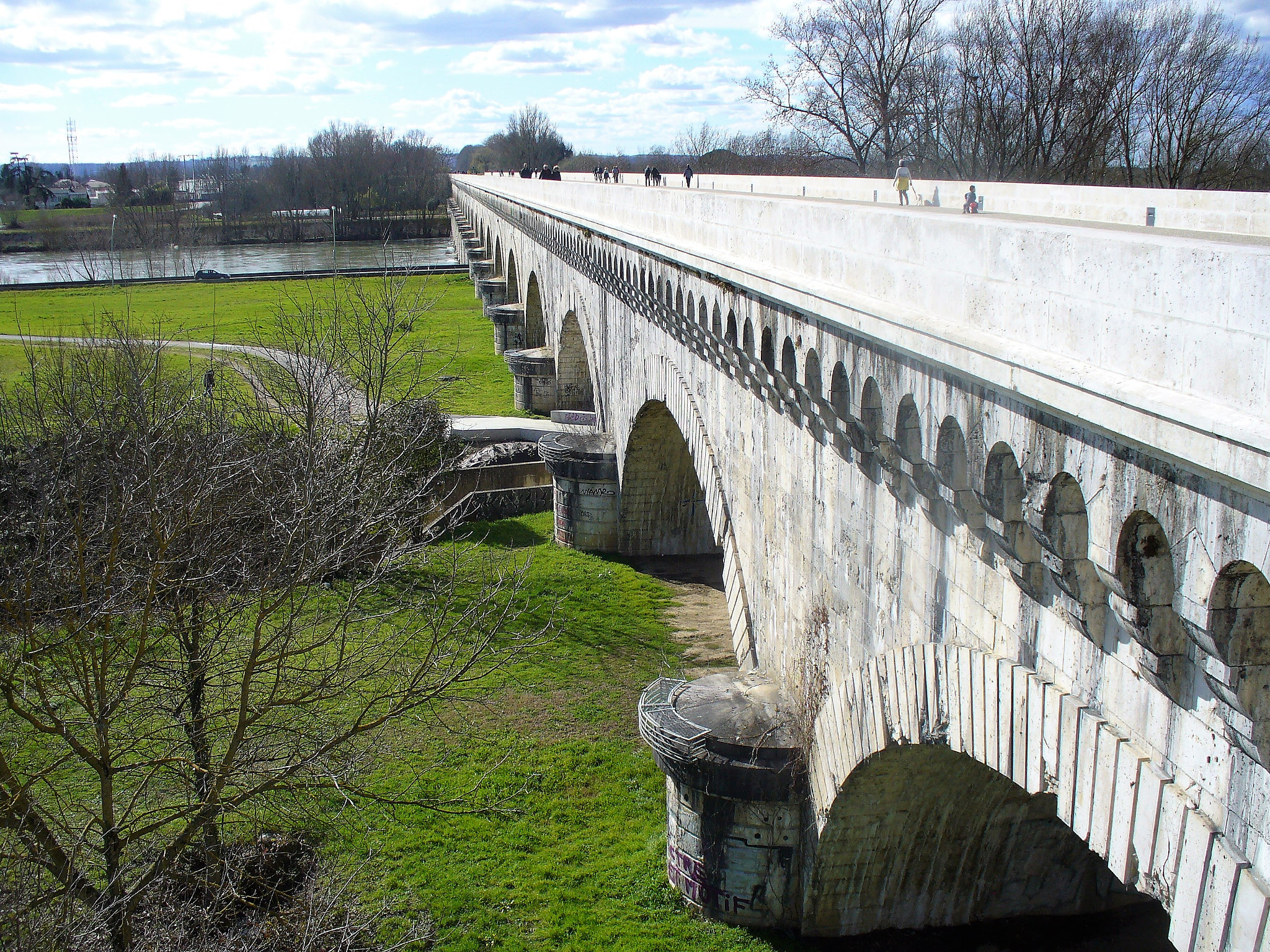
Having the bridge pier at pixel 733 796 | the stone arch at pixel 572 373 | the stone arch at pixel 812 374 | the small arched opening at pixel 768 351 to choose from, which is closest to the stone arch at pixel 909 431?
the stone arch at pixel 812 374

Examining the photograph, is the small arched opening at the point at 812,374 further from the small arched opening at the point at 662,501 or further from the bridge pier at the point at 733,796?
the small arched opening at the point at 662,501

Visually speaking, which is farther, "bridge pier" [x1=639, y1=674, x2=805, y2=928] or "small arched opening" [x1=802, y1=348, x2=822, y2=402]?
"bridge pier" [x1=639, y1=674, x2=805, y2=928]

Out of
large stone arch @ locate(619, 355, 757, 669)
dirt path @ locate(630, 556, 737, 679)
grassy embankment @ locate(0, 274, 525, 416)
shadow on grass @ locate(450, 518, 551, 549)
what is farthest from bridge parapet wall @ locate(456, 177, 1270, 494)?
grassy embankment @ locate(0, 274, 525, 416)

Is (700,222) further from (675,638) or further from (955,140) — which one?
(955,140)

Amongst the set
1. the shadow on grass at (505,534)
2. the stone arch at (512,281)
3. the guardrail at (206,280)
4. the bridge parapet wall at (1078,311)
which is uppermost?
the bridge parapet wall at (1078,311)

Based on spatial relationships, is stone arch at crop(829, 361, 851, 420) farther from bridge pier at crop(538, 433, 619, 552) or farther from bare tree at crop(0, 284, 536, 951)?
bridge pier at crop(538, 433, 619, 552)

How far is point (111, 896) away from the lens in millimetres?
6906

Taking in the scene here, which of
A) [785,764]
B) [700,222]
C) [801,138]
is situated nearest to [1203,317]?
[785,764]

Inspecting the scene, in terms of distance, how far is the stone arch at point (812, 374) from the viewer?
7.40 metres

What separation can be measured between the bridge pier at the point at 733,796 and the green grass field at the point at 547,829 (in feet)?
0.92

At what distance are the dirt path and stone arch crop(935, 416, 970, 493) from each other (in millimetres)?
8687

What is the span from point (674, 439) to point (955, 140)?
18.2 meters

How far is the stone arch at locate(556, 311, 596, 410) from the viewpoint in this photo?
1085 inches

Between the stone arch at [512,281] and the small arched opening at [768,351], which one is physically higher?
the small arched opening at [768,351]
